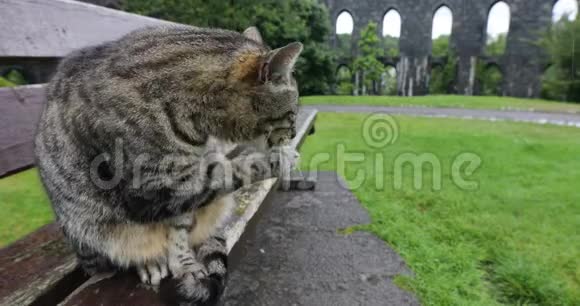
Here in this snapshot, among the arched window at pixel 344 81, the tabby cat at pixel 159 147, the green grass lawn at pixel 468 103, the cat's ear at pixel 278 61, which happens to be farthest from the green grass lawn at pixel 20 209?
the arched window at pixel 344 81

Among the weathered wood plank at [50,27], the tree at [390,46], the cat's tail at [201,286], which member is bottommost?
the cat's tail at [201,286]

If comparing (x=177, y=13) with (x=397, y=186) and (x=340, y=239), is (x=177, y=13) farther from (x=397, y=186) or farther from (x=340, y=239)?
(x=340, y=239)

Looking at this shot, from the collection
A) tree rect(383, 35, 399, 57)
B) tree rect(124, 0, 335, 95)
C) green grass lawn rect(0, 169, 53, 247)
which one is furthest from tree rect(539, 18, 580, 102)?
green grass lawn rect(0, 169, 53, 247)

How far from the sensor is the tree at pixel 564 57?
1600 centimetres

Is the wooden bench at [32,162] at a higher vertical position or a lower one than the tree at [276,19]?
lower

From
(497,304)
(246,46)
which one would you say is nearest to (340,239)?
(497,304)

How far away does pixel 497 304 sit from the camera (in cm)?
201

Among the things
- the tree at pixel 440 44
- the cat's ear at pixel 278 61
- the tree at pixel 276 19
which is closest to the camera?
the cat's ear at pixel 278 61

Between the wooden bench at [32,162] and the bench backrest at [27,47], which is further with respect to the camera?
the bench backrest at [27,47]

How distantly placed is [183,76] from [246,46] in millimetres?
294

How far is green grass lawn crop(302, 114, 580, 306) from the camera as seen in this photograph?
2143mm

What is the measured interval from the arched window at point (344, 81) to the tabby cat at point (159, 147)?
19326mm

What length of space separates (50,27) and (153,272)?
1363 millimetres

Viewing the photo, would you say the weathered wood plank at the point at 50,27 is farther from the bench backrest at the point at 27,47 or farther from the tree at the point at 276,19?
the tree at the point at 276,19
